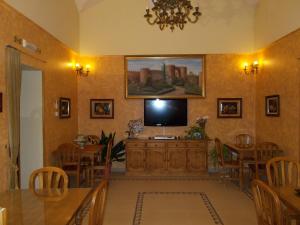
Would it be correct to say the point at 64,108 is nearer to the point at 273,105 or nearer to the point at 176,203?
the point at 176,203

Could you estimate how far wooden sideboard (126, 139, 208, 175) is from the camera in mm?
7672

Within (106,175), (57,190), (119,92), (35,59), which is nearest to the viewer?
(57,190)

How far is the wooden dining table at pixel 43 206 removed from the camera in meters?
2.48

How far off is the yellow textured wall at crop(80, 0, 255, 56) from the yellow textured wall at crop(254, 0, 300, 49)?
0.40 meters

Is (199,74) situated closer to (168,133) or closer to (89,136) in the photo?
(168,133)

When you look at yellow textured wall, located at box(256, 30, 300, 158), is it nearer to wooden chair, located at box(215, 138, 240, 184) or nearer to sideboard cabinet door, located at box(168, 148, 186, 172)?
wooden chair, located at box(215, 138, 240, 184)

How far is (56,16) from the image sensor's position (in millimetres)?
6477

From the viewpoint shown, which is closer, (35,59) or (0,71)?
(0,71)

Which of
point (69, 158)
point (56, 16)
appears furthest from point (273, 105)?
point (56, 16)

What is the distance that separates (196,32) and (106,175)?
441cm

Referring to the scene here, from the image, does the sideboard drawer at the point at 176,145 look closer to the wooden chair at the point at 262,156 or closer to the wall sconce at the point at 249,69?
the wooden chair at the point at 262,156

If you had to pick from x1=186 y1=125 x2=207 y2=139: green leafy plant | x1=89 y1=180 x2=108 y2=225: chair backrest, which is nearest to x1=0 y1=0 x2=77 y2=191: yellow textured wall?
x1=89 y1=180 x2=108 y2=225: chair backrest

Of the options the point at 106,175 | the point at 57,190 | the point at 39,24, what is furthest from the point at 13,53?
the point at 106,175

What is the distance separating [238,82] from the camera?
8.22m
